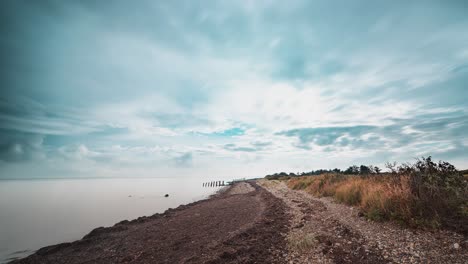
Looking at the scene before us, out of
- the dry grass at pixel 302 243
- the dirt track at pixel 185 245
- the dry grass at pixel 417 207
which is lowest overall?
the dirt track at pixel 185 245

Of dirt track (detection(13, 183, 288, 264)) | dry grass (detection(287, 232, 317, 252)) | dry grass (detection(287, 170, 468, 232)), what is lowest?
dirt track (detection(13, 183, 288, 264))

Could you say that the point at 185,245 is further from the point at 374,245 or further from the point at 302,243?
the point at 374,245

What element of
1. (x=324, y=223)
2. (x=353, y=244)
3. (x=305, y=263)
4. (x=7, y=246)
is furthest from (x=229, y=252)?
(x=7, y=246)

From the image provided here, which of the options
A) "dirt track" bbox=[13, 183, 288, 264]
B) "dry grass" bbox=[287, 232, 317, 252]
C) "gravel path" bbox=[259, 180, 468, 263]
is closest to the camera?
"gravel path" bbox=[259, 180, 468, 263]

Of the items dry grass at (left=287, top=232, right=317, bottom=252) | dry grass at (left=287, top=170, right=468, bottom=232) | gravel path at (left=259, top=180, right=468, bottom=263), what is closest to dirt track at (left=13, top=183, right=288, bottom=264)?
dry grass at (left=287, top=232, right=317, bottom=252)

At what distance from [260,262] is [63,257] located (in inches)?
367

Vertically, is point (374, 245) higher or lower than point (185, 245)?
higher

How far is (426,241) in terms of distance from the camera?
6688mm

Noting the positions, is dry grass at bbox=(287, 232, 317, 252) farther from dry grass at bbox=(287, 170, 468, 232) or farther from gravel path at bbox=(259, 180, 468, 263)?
dry grass at bbox=(287, 170, 468, 232)

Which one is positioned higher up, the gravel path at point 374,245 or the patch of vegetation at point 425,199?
the patch of vegetation at point 425,199

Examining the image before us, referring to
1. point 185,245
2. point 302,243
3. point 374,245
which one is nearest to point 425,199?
point 374,245

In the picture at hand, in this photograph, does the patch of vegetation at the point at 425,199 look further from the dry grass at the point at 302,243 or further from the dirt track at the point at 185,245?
the dirt track at the point at 185,245

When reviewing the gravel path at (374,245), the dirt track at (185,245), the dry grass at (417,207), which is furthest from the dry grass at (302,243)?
the dry grass at (417,207)

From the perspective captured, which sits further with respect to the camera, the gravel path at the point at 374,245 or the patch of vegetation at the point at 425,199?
the patch of vegetation at the point at 425,199
